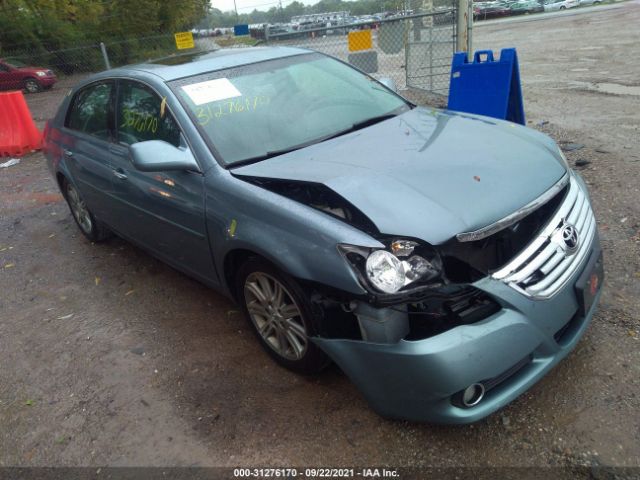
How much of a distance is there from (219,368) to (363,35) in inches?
286

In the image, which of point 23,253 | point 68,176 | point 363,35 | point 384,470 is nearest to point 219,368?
point 384,470

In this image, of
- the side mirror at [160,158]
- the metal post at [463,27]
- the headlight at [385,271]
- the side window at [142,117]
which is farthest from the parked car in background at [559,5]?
the headlight at [385,271]

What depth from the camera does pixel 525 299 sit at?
2.27 metres

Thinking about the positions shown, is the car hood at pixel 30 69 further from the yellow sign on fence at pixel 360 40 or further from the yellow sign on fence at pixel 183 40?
the yellow sign on fence at pixel 360 40

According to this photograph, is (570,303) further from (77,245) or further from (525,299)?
(77,245)

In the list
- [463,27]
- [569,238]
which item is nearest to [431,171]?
[569,238]

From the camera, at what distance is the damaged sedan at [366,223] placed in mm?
2266

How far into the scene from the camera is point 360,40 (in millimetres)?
8961

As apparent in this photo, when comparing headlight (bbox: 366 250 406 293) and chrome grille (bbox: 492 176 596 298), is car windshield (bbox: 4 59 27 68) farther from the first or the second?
chrome grille (bbox: 492 176 596 298)

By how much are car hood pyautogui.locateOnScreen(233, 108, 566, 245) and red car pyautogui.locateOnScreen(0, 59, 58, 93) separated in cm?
1727

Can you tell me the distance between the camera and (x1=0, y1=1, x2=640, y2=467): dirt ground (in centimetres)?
247

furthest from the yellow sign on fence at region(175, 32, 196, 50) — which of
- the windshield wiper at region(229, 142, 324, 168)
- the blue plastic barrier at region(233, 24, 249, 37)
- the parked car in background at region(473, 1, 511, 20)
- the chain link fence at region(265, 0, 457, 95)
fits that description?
the parked car in background at region(473, 1, 511, 20)

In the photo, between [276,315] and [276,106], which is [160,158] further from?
[276,315]

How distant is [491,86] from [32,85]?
53.6 feet
